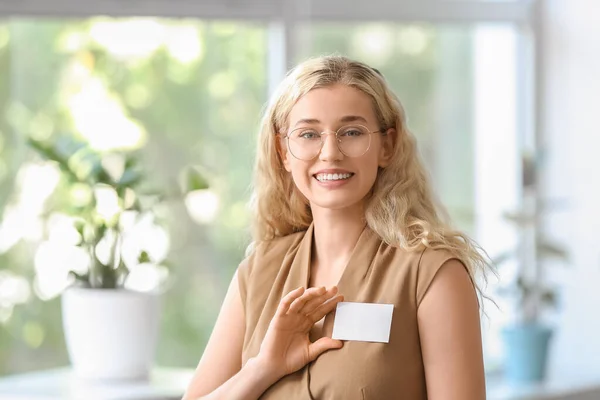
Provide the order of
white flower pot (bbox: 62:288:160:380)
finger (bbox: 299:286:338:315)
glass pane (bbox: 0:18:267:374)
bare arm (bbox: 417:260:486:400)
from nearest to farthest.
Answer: bare arm (bbox: 417:260:486:400) < finger (bbox: 299:286:338:315) < white flower pot (bbox: 62:288:160:380) < glass pane (bbox: 0:18:267:374)

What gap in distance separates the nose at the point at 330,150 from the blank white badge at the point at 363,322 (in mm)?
292

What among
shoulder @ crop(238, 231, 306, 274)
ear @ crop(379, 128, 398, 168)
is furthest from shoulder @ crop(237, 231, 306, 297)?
ear @ crop(379, 128, 398, 168)

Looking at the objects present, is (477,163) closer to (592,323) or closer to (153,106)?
(592,323)

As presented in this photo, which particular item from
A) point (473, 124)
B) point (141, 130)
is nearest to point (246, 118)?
point (141, 130)

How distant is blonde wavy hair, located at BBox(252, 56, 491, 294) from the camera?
1948mm

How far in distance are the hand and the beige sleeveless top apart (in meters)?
0.02

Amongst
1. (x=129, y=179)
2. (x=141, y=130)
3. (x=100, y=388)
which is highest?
(x=141, y=130)

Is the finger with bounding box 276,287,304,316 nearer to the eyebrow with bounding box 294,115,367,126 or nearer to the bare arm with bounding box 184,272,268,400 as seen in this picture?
the bare arm with bounding box 184,272,268,400

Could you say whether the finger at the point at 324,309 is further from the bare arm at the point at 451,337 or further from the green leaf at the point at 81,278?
the green leaf at the point at 81,278

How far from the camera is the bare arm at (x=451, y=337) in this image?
6.01 feet

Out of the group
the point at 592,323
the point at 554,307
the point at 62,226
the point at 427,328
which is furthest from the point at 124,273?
the point at 592,323

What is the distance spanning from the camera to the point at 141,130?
3643mm

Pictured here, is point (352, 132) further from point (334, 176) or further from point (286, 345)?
point (286, 345)

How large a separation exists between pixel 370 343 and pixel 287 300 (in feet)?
0.60
